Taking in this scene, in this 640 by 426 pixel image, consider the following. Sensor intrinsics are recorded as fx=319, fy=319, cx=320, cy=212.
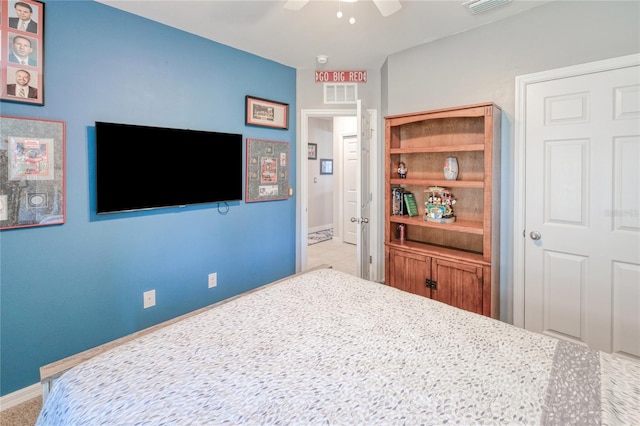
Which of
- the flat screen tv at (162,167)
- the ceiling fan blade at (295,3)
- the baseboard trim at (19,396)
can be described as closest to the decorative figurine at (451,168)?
the ceiling fan blade at (295,3)

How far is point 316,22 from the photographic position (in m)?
2.54

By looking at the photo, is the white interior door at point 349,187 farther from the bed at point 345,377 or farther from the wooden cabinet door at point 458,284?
the bed at point 345,377

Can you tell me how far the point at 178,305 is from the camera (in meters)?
2.79

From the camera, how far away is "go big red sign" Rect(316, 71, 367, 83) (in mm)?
3646

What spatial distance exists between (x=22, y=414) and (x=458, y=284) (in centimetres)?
304

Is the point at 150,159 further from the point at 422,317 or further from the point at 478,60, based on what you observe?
the point at 478,60

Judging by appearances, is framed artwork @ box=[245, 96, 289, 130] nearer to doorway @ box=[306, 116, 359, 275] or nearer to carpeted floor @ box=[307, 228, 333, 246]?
doorway @ box=[306, 116, 359, 275]

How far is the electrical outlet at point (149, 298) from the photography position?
2.58 m

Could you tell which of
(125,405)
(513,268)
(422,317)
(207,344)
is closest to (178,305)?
(207,344)

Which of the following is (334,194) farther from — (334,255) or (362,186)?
(362,186)

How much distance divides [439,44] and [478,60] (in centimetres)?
41

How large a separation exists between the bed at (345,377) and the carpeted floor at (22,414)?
47.5 inches

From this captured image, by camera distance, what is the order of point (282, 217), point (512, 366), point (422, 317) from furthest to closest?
point (282, 217)
point (422, 317)
point (512, 366)

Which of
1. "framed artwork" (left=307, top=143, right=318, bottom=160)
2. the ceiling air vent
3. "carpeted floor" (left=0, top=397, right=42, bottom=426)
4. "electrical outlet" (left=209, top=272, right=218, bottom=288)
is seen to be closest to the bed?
"carpeted floor" (left=0, top=397, right=42, bottom=426)
